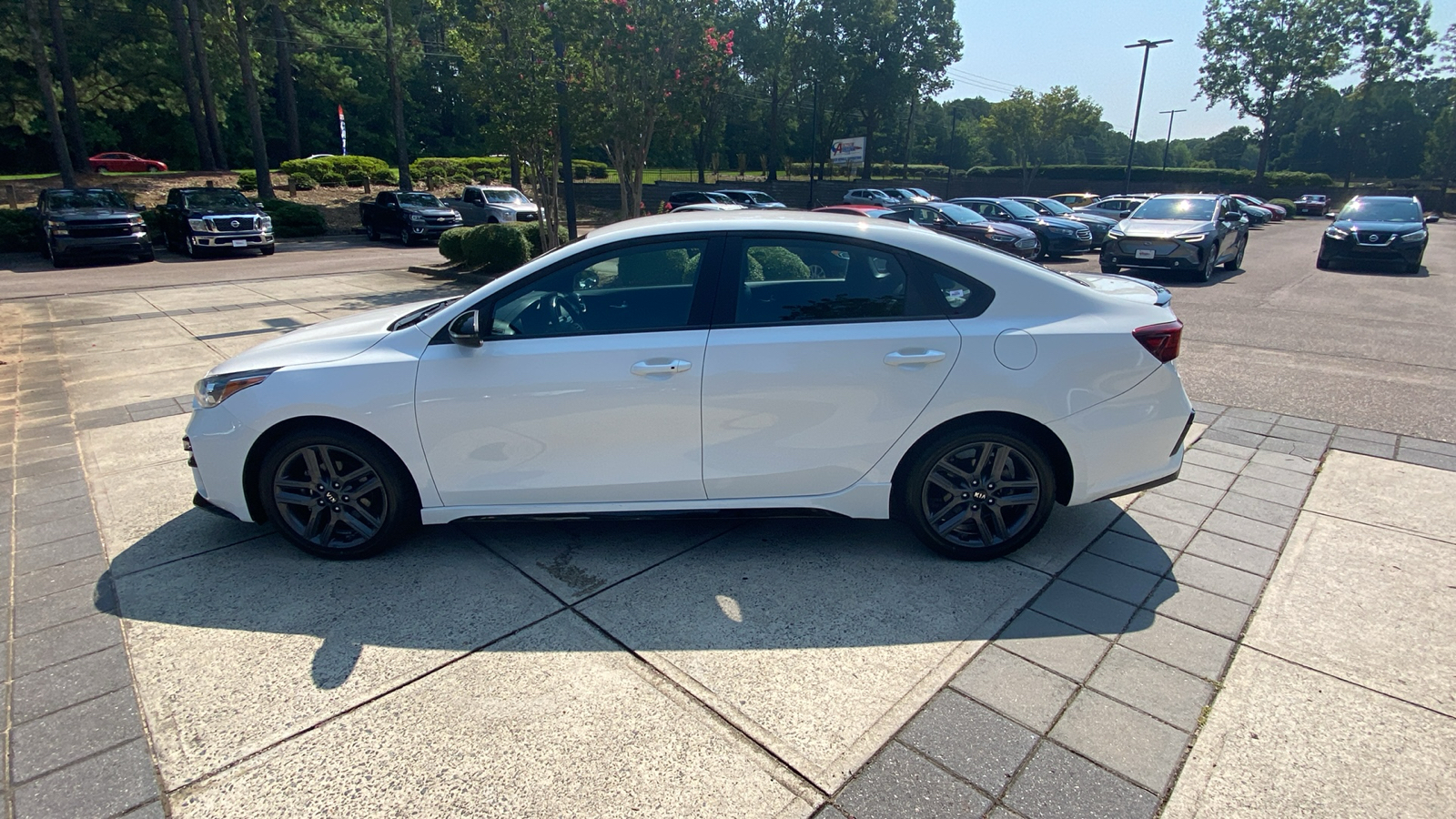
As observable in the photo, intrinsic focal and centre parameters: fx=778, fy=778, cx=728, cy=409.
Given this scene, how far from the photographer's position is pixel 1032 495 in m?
3.62

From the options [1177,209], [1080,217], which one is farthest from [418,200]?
[1177,209]

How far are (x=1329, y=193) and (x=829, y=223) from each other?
67.3m

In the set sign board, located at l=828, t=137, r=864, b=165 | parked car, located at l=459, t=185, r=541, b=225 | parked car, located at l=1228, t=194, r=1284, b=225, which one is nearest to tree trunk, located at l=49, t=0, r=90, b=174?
parked car, located at l=459, t=185, r=541, b=225

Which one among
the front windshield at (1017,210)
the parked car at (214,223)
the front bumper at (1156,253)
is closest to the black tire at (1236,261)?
the front bumper at (1156,253)

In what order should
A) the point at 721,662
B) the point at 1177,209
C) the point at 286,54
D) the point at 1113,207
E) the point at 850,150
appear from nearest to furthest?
the point at 721,662 → the point at 1177,209 → the point at 1113,207 → the point at 286,54 → the point at 850,150

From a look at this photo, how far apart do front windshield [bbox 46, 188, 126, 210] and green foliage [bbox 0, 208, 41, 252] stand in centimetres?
271

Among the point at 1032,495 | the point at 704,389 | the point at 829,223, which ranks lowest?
the point at 1032,495

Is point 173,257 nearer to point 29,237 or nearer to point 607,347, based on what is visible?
point 29,237

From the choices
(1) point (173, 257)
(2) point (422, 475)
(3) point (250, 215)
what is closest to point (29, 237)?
(1) point (173, 257)

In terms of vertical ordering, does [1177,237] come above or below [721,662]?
above

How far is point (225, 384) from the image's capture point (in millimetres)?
3674

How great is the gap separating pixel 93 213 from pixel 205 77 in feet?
60.8

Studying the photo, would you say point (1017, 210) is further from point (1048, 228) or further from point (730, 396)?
point (730, 396)

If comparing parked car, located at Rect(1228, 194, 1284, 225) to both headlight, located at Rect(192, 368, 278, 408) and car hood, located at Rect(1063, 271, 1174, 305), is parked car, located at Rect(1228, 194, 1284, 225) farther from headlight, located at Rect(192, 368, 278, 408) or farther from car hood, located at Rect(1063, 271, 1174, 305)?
headlight, located at Rect(192, 368, 278, 408)
